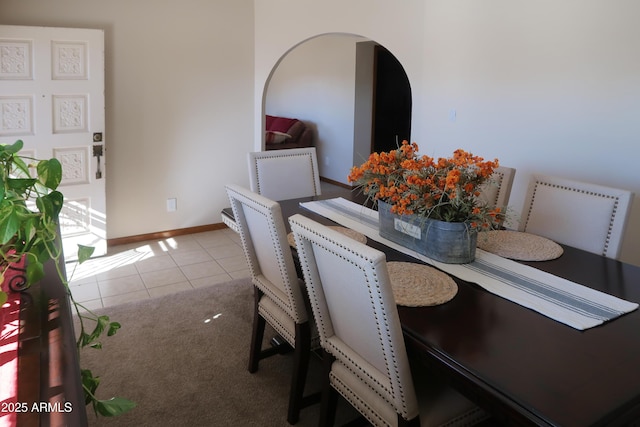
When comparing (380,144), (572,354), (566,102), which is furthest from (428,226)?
(380,144)

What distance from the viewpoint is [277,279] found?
7.46ft

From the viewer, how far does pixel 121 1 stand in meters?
4.25

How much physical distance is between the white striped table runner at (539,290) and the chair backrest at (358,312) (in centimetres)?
49

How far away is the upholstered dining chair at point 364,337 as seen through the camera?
1.47 m

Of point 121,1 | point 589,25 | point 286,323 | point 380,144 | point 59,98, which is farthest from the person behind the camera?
point 380,144

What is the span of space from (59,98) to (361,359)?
3.41 meters

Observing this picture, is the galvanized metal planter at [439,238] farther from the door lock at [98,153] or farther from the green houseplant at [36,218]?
the door lock at [98,153]

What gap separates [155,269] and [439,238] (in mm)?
2756

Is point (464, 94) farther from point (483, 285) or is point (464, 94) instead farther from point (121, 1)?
point (121, 1)

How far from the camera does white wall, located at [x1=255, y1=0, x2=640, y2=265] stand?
2824 mm

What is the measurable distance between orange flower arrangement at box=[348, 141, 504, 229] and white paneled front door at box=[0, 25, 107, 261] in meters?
2.93

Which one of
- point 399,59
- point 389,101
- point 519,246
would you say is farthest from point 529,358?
point 389,101

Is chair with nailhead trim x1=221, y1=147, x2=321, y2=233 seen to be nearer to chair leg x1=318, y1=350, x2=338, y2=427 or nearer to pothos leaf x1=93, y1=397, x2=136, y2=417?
chair leg x1=318, y1=350, x2=338, y2=427

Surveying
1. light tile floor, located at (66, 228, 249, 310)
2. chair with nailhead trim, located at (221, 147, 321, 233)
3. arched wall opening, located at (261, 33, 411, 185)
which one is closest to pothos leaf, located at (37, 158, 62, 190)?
chair with nailhead trim, located at (221, 147, 321, 233)
